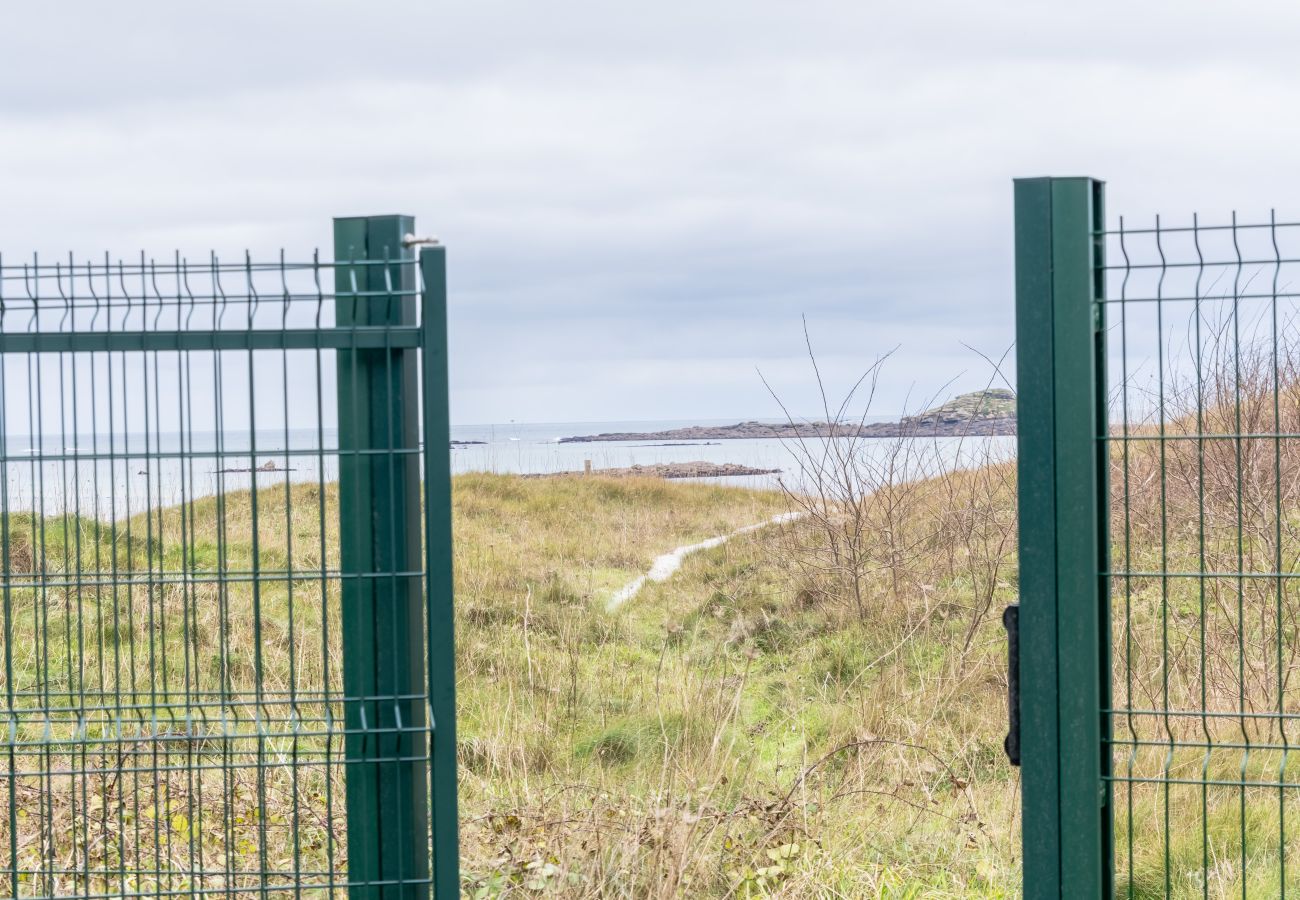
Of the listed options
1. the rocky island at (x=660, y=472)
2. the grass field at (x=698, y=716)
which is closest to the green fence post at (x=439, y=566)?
the grass field at (x=698, y=716)

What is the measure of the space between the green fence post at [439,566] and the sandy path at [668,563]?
22.0 feet

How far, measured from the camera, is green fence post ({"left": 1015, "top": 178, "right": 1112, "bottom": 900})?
9.48 feet

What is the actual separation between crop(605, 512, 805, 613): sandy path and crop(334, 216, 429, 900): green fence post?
6.63 metres

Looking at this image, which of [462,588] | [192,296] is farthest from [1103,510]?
[462,588]

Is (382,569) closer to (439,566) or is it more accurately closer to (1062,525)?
(439,566)

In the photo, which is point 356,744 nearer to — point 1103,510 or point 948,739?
point 1103,510

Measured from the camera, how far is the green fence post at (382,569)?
300cm

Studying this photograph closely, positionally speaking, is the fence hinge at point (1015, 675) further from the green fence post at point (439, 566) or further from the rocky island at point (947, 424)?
the rocky island at point (947, 424)

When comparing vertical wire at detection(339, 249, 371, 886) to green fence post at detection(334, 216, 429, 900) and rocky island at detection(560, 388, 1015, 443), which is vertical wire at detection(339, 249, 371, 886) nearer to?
green fence post at detection(334, 216, 429, 900)

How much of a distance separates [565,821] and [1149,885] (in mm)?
2016

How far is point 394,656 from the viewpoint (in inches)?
118

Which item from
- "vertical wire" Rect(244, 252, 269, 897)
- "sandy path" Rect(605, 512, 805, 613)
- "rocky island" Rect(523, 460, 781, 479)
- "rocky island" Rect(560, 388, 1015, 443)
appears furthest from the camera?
"rocky island" Rect(523, 460, 781, 479)

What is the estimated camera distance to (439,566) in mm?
2893

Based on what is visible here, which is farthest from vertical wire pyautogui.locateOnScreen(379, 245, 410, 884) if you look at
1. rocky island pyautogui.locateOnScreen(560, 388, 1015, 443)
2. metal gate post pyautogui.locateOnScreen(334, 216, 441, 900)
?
rocky island pyautogui.locateOnScreen(560, 388, 1015, 443)
